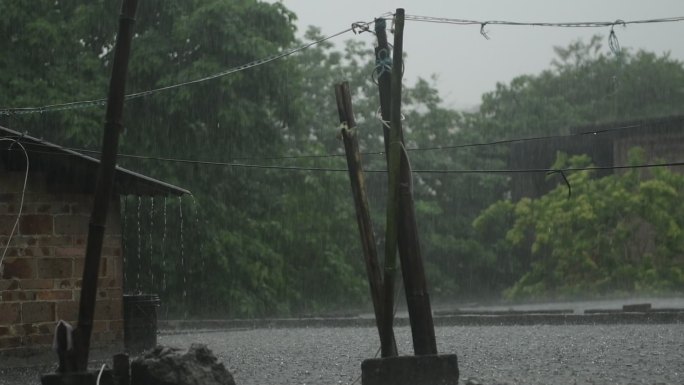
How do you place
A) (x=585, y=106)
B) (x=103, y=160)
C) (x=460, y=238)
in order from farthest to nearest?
(x=585, y=106)
(x=460, y=238)
(x=103, y=160)

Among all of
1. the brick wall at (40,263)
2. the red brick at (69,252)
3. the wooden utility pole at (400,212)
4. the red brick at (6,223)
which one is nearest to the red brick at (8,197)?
the brick wall at (40,263)

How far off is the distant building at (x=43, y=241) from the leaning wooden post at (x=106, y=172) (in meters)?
5.26

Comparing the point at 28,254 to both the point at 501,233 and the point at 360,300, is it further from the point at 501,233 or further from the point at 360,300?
the point at 501,233

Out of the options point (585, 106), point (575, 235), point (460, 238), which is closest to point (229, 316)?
point (575, 235)

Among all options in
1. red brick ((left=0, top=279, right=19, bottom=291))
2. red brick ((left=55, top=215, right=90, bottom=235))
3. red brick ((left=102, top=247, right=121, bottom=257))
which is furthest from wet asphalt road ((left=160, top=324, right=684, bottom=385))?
red brick ((left=0, top=279, right=19, bottom=291))

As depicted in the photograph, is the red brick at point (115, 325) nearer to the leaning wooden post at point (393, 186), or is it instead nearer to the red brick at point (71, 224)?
the red brick at point (71, 224)

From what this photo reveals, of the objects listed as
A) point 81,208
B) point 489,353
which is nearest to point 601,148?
point 489,353

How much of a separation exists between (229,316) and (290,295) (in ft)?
10.4

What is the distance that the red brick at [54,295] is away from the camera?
16.1 metres

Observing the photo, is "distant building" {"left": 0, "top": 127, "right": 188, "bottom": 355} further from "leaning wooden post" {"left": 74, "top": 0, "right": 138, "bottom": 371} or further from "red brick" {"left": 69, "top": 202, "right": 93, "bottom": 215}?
"leaning wooden post" {"left": 74, "top": 0, "right": 138, "bottom": 371}

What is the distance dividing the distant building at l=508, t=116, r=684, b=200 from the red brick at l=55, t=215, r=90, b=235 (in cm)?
2201

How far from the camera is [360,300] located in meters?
38.7

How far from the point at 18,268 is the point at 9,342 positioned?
3.36 ft

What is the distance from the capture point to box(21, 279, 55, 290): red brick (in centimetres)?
1600
